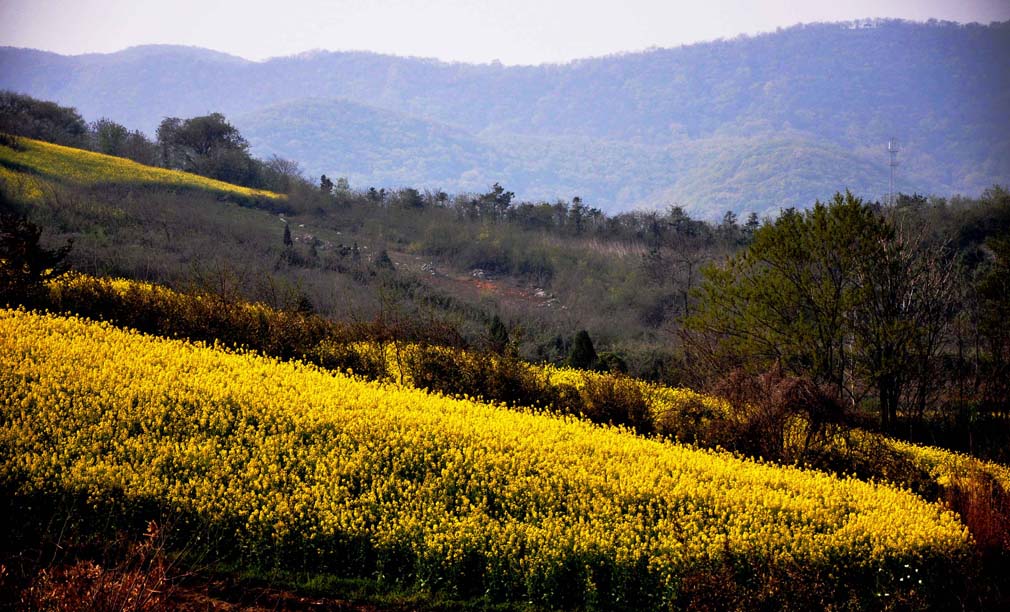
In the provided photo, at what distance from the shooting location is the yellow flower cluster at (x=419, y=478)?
26.2 feet

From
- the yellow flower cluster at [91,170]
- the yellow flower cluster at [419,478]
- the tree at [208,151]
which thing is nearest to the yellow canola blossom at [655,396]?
the yellow flower cluster at [419,478]

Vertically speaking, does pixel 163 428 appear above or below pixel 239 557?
above

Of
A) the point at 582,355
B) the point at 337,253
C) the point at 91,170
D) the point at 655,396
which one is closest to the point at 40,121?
the point at 91,170

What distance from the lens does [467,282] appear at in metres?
46.3

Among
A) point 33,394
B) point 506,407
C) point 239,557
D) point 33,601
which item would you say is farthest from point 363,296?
point 33,601

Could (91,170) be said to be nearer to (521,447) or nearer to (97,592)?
(521,447)

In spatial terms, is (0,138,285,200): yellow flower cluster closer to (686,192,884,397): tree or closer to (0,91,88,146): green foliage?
(0,91,88,146): green foliage

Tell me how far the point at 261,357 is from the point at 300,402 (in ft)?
10.7

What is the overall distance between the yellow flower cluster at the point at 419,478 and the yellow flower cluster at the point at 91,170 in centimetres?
2928

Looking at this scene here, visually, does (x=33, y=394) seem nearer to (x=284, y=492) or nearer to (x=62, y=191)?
(x=284, y=492)

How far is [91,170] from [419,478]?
42.6 metres

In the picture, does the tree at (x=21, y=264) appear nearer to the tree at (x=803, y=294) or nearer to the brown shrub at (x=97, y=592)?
the brown shrub at (x=97, y=592)

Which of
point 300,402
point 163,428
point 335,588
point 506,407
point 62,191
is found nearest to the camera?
point 335,588

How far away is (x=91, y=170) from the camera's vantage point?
1732 inches
